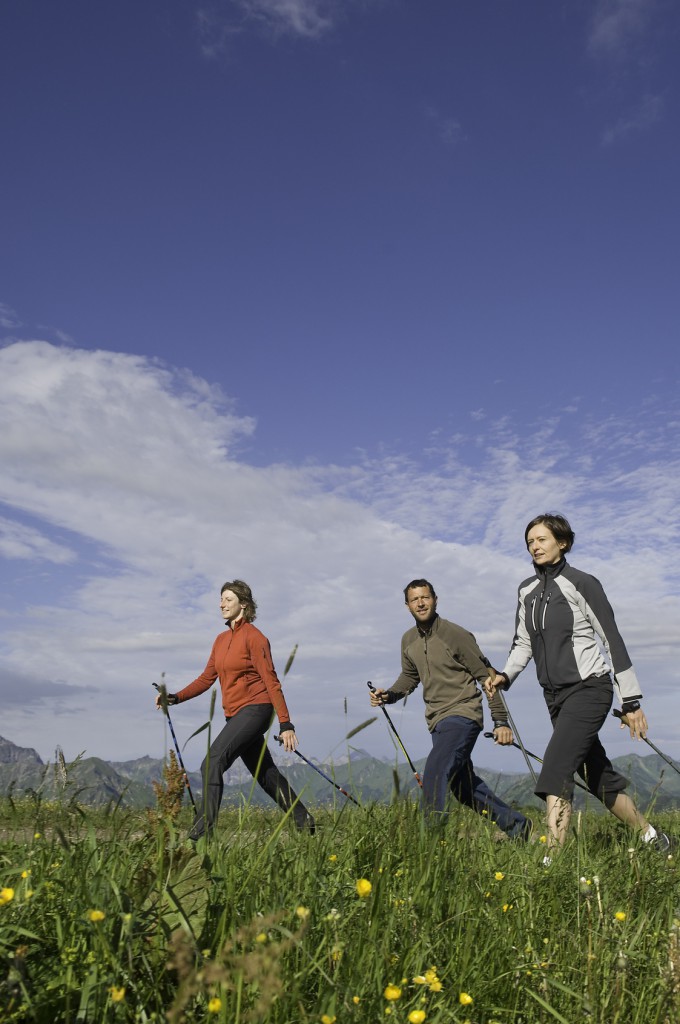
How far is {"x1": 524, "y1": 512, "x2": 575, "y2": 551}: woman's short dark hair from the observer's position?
7.30 meters

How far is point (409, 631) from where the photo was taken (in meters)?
9.08

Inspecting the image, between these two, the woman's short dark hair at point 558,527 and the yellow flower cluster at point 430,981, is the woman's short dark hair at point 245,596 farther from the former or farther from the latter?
the yellow flower cluster at point 430,981

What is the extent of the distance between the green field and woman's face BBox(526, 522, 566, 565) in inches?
142

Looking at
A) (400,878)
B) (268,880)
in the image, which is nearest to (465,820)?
(400,878)

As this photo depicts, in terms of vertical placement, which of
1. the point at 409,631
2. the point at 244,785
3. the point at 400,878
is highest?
the point at 409,631

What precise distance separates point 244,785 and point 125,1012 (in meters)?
2.86

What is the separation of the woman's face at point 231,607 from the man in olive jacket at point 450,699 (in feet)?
6.29

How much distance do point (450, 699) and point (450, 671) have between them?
0.99 feet

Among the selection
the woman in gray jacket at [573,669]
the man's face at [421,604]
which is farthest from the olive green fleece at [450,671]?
the woman in gray jacket at [573,669]

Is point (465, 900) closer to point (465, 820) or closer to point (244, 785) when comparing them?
point (465, 820)

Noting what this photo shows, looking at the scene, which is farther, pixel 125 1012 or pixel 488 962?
pixel 488 962

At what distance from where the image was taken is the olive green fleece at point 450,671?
27.0ft

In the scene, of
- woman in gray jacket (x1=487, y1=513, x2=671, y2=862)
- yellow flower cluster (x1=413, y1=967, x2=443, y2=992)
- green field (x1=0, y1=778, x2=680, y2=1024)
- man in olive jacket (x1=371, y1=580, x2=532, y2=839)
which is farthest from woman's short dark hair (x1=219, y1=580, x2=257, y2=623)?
yellow flower cluster (x1=413, y1=967, x2=443, y2=992)

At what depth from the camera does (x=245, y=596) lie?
880 centimetres
